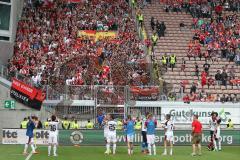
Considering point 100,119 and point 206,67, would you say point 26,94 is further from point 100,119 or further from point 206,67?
point 206,67

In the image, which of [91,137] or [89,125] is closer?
[91,137]

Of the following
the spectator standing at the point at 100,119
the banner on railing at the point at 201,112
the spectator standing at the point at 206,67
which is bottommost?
the spectator standing at the point at 100,119

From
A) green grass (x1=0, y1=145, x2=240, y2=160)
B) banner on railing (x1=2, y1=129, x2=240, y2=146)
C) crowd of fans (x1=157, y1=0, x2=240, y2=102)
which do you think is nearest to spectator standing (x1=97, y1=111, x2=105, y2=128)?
banner on railing (x1=2, y1=129, x2=240, y2=146)

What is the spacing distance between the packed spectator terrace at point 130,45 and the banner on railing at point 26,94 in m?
0.91

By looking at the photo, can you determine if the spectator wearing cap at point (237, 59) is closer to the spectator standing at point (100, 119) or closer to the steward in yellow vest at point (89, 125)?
the spectator standing at point (100, 119)

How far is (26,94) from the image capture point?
4581 centimetres

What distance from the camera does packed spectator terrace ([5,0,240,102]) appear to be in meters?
50.1

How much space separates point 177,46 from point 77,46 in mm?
9606

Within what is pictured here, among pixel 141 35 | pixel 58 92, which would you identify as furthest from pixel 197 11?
pixel 58 92

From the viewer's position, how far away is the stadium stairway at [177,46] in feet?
171

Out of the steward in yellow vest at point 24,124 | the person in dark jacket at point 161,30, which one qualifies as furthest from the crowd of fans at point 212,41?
the steward in yellow vest at point 24,124

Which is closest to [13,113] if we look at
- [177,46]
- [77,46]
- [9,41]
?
[9,41]

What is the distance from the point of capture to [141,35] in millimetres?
58688

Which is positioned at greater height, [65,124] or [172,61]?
[172,61]
